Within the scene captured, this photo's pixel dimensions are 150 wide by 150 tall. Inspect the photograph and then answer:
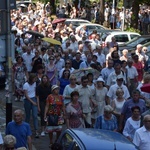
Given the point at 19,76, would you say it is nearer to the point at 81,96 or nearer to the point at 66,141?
the point at 81,96

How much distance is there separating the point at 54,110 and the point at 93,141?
14.4 ft

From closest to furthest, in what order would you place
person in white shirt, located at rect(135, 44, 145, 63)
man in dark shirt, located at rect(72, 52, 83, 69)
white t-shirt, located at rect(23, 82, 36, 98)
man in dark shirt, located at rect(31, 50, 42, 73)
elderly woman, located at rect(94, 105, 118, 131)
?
elderly woman, located at rect(94, 105, 118, 131) < white t-shirt, located at rect(23, 82, 36, 98) < man in dark shirt, located at rect(72, 52, 83, 69) < person in white shirt, located at rect(135, 44, 145, 63) < man in dark shirt, located at rect(31, 50, 42, 73)

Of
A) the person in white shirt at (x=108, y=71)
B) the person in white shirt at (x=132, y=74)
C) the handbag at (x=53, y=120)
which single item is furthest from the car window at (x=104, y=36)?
the handbag at (x=53, y=120)

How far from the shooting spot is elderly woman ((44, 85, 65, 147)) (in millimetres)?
14375

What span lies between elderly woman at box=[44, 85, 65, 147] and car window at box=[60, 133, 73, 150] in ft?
10.3

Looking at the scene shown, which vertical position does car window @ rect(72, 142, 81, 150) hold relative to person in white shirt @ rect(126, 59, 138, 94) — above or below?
above

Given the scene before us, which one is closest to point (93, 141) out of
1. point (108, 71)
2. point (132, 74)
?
point (108, 71)

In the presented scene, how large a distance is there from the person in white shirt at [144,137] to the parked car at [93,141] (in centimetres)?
64

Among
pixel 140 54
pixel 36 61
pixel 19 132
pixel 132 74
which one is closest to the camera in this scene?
pixel 19 132

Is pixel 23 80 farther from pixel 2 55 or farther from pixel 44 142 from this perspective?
pixel 2 55

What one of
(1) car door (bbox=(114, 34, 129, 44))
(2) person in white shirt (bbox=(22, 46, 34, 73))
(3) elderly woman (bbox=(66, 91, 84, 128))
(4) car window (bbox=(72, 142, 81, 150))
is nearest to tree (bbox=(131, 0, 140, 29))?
(1) car door (bbox=(114, 34, 129, 44))

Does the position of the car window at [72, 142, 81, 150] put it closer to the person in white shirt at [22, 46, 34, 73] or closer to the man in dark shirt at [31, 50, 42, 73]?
the man in dark shirt at [31, 50, 42, 73]

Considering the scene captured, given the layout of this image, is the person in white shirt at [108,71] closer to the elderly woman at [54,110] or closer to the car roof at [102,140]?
the elderly woman at [54,110]

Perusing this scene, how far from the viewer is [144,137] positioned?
37.0 feet
